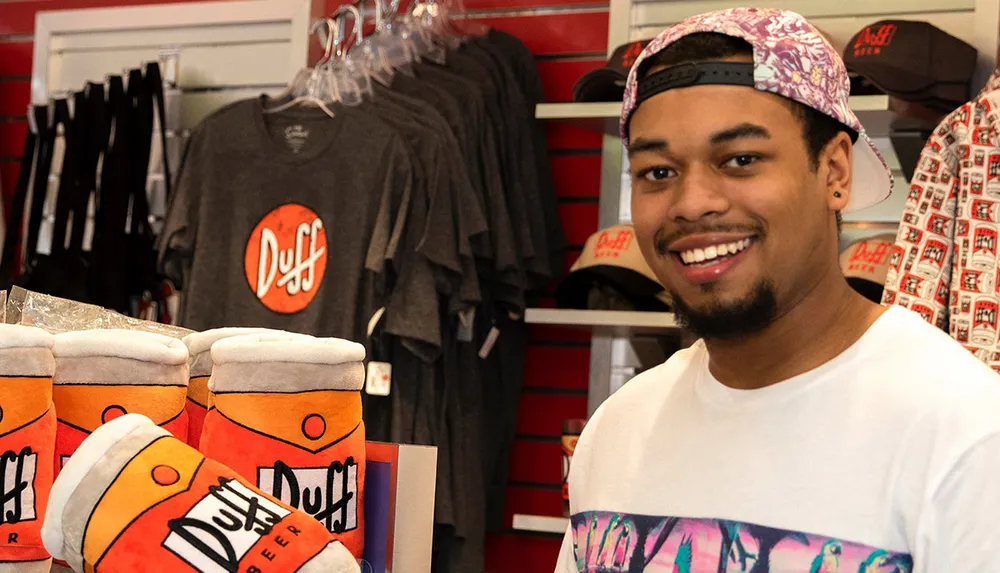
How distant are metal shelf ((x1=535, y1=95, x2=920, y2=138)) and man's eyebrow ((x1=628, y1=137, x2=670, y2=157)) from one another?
1445mm

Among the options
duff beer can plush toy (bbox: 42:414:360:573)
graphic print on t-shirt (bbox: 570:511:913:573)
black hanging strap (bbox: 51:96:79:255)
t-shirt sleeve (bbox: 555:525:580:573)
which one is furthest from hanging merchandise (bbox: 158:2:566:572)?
duff beer can plush toy (bbox: 42:414:360:573)

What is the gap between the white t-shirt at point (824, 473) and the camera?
1144 millimetres

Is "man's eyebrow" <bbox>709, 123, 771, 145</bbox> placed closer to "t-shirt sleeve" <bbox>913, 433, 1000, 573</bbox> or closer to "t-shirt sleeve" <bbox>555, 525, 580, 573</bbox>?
"t-shirt sleeve" <bbox>913, 433, 1000, 573</bbox>

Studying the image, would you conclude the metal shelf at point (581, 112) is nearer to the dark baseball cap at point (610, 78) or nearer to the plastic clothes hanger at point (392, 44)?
the dark baseball cap at point (610, 78)

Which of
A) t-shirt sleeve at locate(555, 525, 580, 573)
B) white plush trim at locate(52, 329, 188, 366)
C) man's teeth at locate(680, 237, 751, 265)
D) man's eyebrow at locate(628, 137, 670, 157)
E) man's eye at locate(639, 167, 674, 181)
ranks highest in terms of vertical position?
man's eyebrow at locate(628, 137, 670, 157)

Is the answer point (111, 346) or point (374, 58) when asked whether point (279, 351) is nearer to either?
point (111, 346)

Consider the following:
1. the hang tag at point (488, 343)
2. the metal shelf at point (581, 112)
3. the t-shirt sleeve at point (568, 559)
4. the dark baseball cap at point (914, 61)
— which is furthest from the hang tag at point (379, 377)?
the t-shirt sleeve at point (568, 559)

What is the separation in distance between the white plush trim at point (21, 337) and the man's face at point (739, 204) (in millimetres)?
658

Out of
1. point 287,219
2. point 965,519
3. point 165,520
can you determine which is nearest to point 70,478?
point 165,520

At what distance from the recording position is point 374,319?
292cm

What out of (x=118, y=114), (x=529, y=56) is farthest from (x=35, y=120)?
(x=529, y=56)

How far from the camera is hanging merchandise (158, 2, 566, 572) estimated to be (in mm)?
2965

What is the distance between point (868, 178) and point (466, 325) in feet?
5.17

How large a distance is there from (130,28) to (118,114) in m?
0.44
